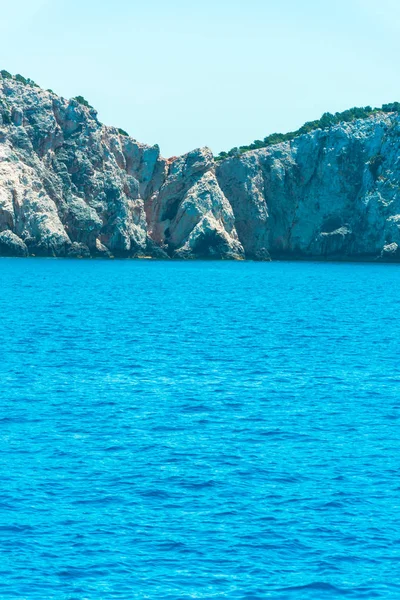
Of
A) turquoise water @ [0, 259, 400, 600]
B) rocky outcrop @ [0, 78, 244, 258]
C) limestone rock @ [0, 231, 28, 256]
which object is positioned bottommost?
turquoise water @ [0, 259, 400, 600]

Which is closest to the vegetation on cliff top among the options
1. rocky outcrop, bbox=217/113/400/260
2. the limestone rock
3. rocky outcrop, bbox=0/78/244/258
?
rocky outcrop, bbox=217/113/400/260

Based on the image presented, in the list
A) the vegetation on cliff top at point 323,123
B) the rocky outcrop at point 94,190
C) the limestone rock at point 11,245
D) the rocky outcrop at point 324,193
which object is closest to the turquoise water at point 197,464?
the limestone rock at point 11,245

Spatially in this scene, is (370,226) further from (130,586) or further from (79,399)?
(130,586)

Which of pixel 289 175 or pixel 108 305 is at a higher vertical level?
pixel 289 175

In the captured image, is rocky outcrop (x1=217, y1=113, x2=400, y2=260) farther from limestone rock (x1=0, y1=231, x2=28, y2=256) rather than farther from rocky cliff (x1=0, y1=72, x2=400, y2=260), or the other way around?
limestone rock (x1=0, y1=231, x2=28, y2=256)

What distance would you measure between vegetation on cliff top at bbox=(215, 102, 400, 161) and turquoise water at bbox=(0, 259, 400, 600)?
126m

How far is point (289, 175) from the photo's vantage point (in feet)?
584

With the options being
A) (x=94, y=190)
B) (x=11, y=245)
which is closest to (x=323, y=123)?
(x=94, y=190)

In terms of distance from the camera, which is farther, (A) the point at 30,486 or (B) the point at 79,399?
(B) the point at 79,399

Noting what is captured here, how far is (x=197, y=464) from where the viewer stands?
2952cm

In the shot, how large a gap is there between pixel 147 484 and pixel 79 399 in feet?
40.6

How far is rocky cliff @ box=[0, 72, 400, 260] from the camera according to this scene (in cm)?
15600

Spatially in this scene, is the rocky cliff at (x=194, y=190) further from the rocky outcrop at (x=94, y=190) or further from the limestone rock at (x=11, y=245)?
the limestone rock at (x=11, y=245)

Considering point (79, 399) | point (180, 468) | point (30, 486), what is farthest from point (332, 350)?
point (30, 486)
